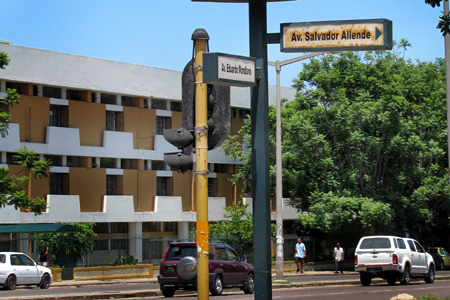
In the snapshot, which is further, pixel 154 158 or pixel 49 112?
pixel 154 158

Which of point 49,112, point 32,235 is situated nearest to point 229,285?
point 32,235

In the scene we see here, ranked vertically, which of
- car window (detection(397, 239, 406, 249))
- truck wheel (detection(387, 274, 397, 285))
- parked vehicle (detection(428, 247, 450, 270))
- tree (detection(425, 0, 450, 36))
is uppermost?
tree (detection(425, 0, 450, 36))

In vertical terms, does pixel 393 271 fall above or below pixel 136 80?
below

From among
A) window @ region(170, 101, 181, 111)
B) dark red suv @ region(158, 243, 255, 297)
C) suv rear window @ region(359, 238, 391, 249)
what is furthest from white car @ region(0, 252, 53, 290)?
window @ region(170, 101, 181, 111)

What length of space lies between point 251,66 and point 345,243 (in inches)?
1696

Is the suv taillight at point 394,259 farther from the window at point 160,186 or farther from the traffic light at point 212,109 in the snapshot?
the traffic light at point 212,109

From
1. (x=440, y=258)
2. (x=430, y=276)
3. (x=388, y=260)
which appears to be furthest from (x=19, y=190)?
(x=440, y=258)

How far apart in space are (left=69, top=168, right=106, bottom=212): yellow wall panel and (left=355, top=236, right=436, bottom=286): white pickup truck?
58.4ft

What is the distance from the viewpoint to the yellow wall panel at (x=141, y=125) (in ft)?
148

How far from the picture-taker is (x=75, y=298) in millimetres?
22422

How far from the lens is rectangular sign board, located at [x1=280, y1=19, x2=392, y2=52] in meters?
9.01

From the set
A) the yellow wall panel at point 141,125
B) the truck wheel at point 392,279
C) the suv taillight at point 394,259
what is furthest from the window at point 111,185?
the suv taillight at point 394,259

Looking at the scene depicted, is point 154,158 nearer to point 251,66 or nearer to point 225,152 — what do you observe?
point 225,152

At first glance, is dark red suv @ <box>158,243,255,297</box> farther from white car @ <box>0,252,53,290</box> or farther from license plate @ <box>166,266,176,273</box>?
white car @ <box>0,252,53,290</box>
